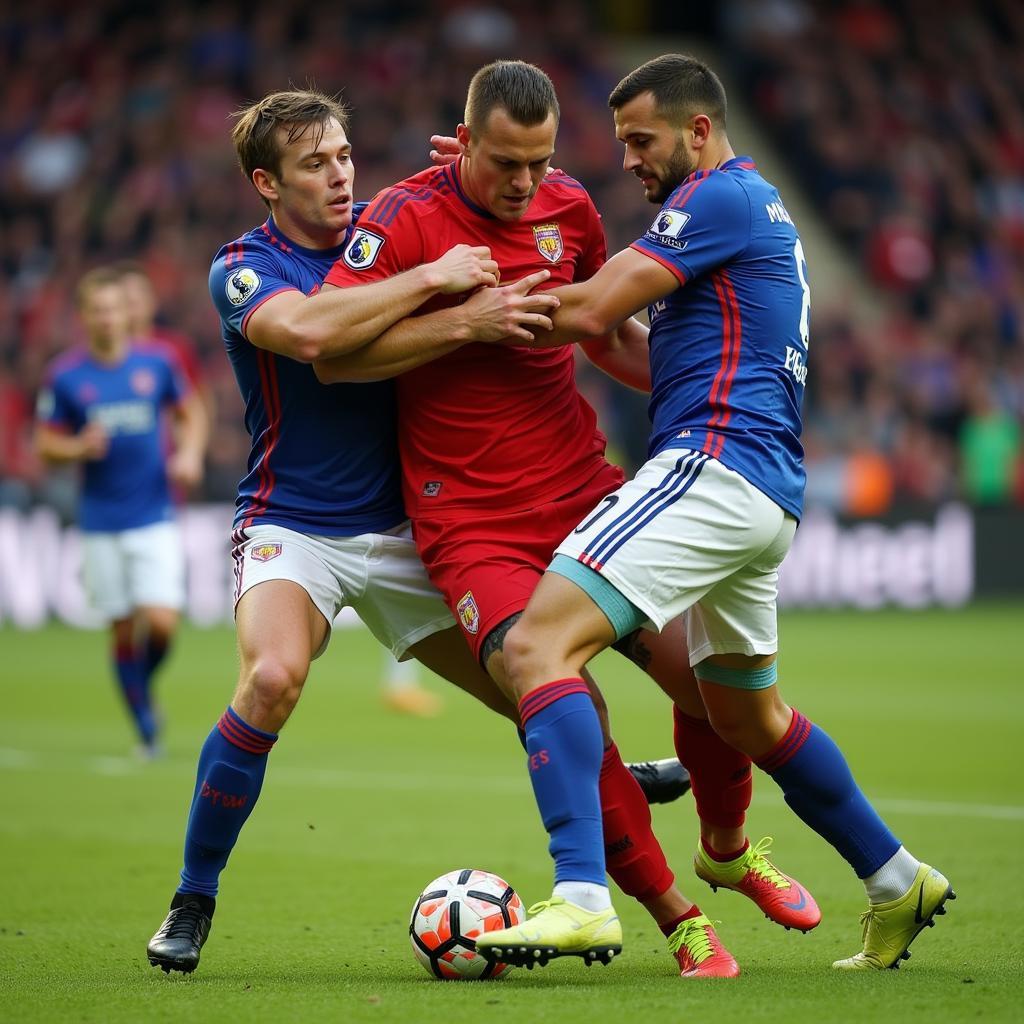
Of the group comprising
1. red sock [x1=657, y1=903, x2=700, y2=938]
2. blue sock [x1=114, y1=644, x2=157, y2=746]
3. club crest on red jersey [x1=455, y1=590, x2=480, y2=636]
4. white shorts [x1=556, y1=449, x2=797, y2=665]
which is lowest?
blue sock [x1=114, y1=644, x2=157, y2=746]

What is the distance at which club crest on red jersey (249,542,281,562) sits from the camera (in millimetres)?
5109

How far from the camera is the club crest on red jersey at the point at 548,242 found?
16.8 ft

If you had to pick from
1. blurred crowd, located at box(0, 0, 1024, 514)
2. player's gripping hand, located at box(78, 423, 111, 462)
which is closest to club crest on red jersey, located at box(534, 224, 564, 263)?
player's gripping hand, located at box(78, 423, 111, 462)

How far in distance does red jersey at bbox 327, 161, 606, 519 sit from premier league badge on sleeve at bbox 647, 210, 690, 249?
522mm

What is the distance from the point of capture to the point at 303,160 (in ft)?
17.1

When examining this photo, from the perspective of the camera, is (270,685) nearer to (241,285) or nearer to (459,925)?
(459,925)

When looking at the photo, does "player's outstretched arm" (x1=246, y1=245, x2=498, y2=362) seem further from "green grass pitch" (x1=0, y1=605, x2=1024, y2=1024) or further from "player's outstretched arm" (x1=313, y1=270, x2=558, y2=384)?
"green grass pitch" (x1=0, y1=605, x2=1024, y2=1024)

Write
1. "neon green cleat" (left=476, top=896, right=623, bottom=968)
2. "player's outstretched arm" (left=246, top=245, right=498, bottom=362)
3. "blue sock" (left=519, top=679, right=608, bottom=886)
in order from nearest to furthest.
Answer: "neon green cleat" (left=476, top=896, right=623, bottom=968)
"blue sock" (left=519, top=679, right=608, bottom=886)
"player's outstretched arm" (left=246, top=245, right=498, bottom=362)

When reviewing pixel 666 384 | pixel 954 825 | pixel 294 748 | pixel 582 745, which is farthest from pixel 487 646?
pixel 294 748

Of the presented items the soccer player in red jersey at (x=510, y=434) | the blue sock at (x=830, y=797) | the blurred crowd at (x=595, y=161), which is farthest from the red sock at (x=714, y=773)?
the blurred crowd at (x=595, y=161)

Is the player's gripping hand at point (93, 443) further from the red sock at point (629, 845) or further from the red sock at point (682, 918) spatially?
the red sock at point (682, 918)

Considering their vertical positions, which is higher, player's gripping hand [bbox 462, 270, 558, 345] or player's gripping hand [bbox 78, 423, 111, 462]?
player's gripping hand [bbox 462, 270, 558, 345]

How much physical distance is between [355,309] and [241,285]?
1.52ft

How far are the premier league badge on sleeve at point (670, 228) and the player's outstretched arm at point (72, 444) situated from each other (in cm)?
624
